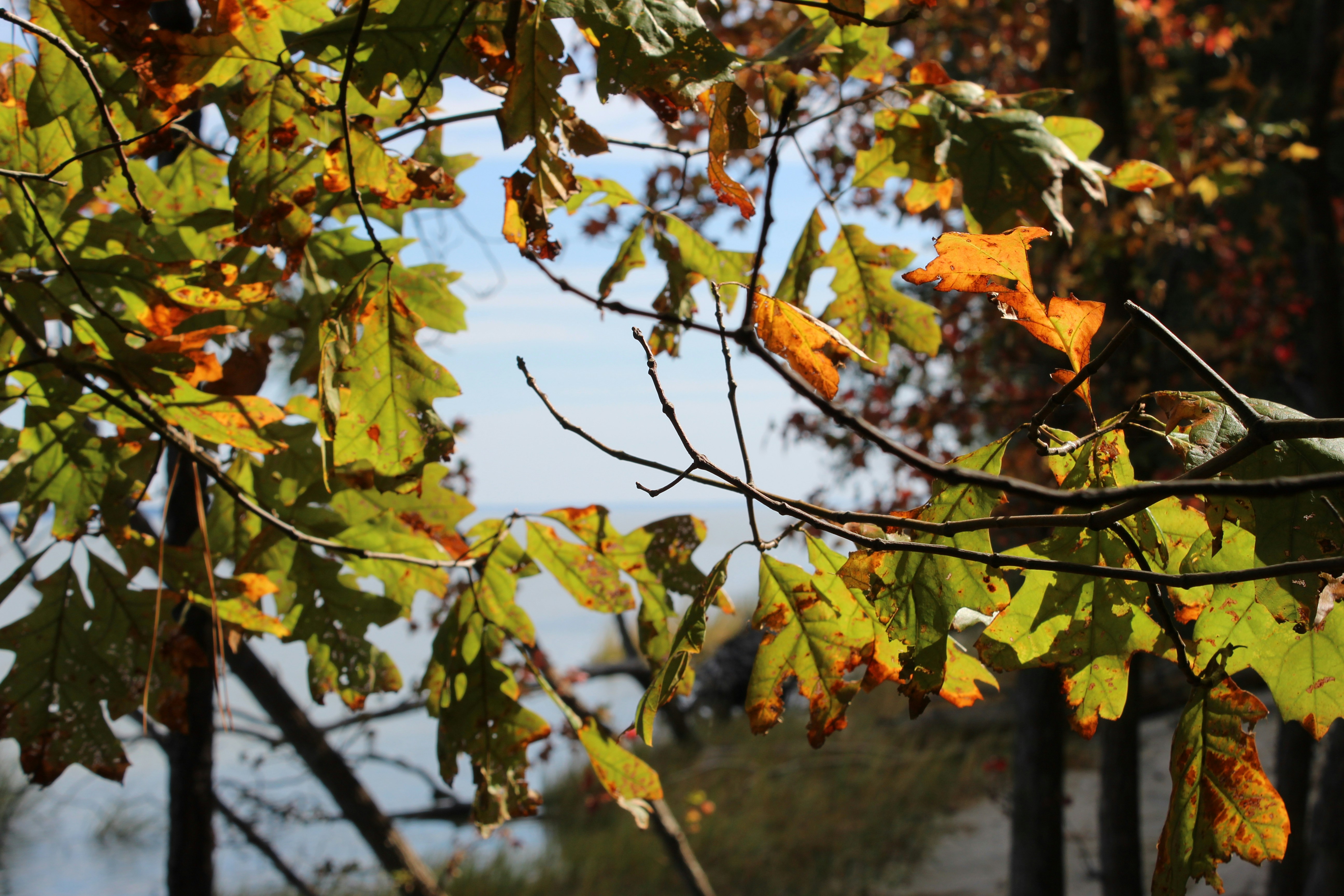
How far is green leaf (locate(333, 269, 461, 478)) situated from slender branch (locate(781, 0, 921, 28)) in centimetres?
44

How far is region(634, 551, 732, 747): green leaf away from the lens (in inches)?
26.0

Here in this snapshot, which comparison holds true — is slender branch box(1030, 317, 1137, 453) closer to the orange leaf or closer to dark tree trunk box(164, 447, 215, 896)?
the orange leaf

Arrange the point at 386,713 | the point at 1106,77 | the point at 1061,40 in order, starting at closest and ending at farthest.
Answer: the point at 386,713
the point at 1106,77
the point at 1061,40

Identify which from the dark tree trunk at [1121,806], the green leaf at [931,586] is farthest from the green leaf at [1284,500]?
the dark tree trunk at [1121,806]

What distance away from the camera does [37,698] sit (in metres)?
1.00

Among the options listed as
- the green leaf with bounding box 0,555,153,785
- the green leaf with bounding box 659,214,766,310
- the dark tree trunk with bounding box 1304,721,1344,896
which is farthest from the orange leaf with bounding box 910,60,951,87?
the dark tree trunk with bounding box 1304,721,1344,896

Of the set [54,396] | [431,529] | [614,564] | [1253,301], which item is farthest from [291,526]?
[1253,301]

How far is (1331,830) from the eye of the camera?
331 cm

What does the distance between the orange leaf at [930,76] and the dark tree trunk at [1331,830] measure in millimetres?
3307

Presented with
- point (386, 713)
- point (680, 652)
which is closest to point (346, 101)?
point (680, 652)

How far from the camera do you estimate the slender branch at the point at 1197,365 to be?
1.75 feet

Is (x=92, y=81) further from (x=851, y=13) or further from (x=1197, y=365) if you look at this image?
(x=1197, y=365)

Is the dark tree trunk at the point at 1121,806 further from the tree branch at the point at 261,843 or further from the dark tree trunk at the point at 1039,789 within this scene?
the tree branch at the point at 261,843

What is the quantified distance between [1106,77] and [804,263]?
7.84ft
